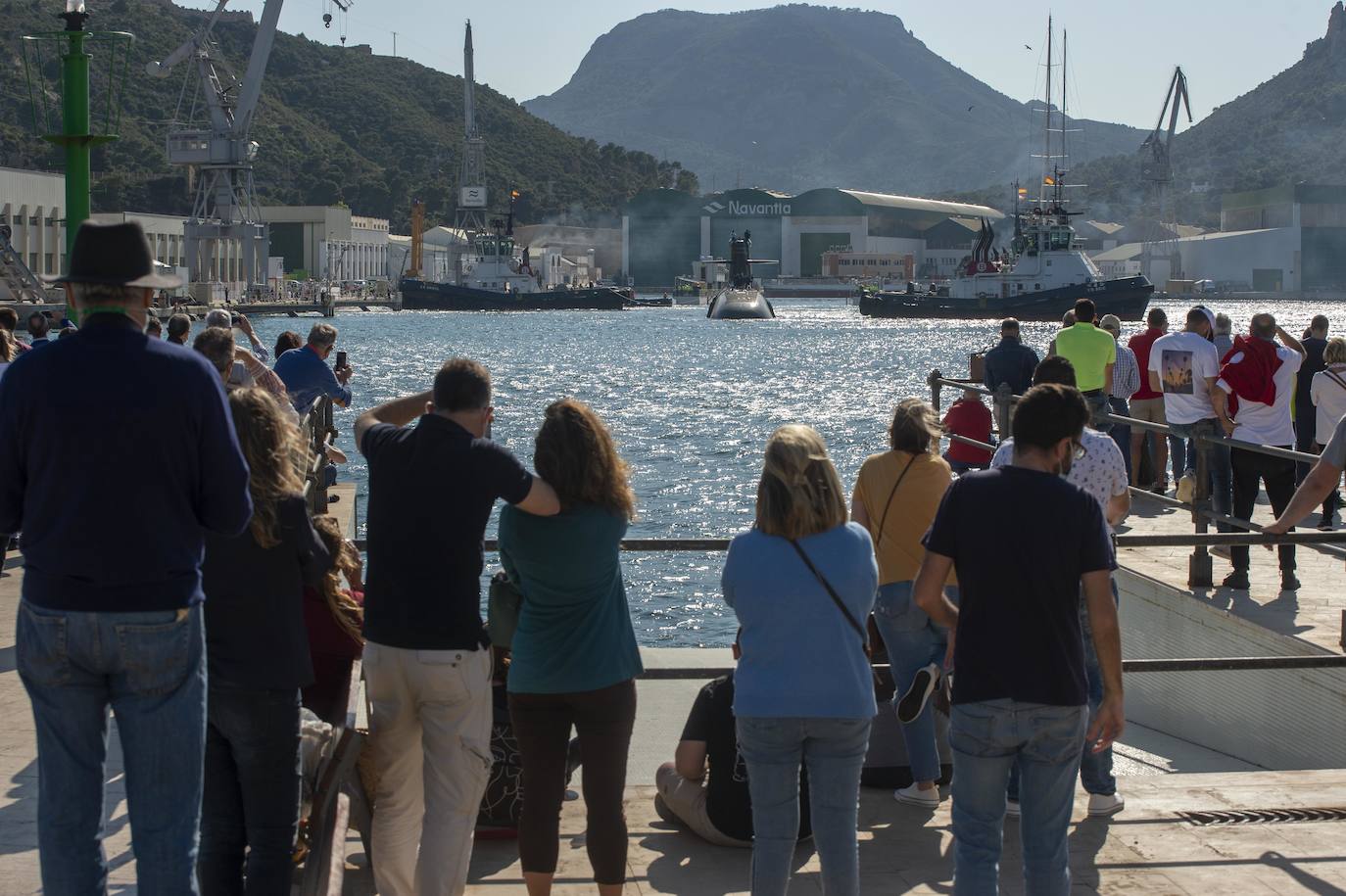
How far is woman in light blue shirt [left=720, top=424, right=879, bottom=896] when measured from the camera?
390 cm

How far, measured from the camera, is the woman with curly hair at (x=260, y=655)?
3.72 m

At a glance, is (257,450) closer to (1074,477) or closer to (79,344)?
(79,344)

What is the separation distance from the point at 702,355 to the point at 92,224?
7031cm

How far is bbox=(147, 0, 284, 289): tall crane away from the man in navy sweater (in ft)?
345

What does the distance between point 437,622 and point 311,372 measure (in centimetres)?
589

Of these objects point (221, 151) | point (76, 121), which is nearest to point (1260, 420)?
point (76, 121)

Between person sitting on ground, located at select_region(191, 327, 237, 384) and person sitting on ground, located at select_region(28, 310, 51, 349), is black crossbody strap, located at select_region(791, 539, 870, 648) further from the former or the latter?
person sitting on ground, located at select_region(28, 310, 51, 349)

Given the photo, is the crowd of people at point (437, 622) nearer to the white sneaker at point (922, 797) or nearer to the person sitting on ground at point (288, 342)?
the white sneaker at point (922, 797)

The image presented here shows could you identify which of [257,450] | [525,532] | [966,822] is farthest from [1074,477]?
[257,450]

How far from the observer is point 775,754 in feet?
13.0

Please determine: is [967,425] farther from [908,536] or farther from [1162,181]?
[1162,181]

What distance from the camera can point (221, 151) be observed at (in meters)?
104

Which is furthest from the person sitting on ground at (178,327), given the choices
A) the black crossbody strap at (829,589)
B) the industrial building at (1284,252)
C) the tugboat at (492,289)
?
the industrial building at (1284,252)

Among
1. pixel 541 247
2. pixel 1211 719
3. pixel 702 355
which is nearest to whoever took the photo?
pixel 1211 719
